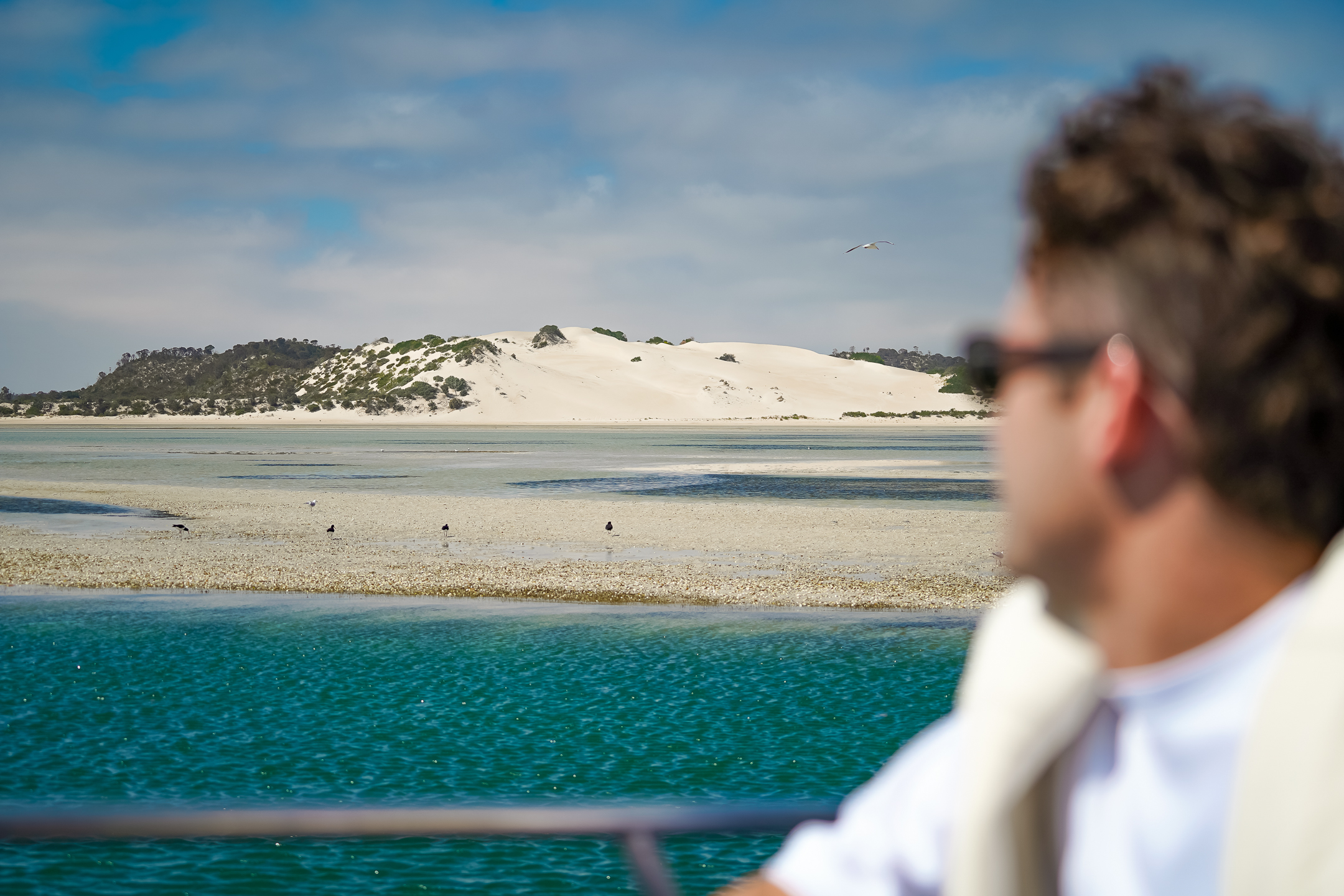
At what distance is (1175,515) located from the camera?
90cm

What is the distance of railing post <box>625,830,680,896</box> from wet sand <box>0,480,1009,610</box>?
14.3 m

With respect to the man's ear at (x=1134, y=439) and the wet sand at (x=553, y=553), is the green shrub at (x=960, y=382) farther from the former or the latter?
the wet sand at (x=553, y=553)

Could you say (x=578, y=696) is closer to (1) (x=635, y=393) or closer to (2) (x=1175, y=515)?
(2) (x=1175, y=515)

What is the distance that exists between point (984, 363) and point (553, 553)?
778 inches

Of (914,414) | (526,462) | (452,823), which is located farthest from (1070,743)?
(914,414)

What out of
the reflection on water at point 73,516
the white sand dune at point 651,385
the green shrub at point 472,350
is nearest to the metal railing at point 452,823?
the reflection on water at point 73,516

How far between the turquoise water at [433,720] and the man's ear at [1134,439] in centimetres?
769

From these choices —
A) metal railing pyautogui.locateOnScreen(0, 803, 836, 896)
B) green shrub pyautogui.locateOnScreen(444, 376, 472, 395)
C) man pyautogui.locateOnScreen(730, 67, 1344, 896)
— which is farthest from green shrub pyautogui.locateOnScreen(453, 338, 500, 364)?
man pyautogui.locateOnScreen(730, 67, 1344, 896)

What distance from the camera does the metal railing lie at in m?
1.64

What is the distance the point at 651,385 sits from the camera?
124812 mm

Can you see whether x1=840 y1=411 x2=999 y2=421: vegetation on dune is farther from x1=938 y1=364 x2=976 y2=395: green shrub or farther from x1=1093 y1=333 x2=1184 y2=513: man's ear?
x1=1093 y1=333 x2=1184 y2=513: man's ear

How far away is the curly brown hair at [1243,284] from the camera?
87 cm

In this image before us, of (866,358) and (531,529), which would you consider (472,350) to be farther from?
(531,529)

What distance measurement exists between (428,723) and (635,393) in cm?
11076
